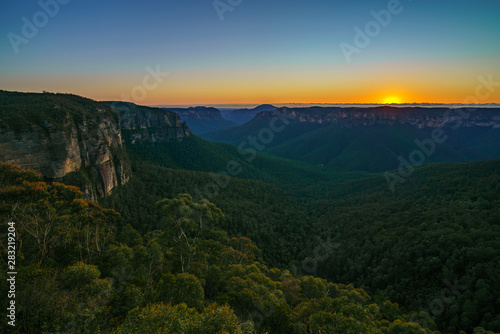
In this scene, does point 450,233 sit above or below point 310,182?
above

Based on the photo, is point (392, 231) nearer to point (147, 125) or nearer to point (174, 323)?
point (174, 323)

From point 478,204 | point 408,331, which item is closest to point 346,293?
point 408,331

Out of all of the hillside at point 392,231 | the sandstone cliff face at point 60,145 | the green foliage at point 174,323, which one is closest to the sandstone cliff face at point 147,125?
the hillside at point 392,231

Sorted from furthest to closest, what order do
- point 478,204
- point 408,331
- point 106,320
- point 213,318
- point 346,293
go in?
point 478,204 → point 346,293 → point 408,331 → point 106,320 → point 213,318

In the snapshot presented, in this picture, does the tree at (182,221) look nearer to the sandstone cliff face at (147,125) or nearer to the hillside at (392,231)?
the hillside at (392,231)

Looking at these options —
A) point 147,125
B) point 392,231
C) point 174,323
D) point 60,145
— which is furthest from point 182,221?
point 147,125

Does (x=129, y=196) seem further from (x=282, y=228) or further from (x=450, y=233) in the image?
(x=450, y=233)
